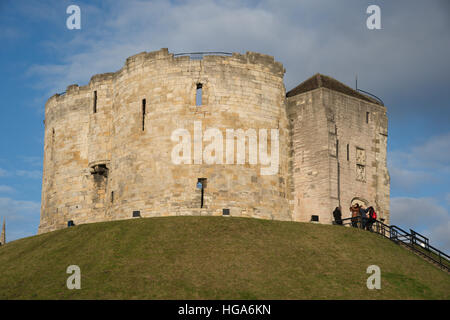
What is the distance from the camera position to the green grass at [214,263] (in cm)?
2741

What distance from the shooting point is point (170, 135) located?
3981 cm

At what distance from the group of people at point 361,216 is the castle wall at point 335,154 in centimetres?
89

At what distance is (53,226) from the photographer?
45438mm

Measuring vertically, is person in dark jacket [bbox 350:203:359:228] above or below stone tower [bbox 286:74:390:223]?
below

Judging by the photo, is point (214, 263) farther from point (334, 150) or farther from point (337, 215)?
point (334, 150)

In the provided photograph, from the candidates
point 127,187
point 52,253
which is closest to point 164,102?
point 127,187

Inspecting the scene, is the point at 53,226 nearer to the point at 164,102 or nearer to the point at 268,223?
the point at 164,102

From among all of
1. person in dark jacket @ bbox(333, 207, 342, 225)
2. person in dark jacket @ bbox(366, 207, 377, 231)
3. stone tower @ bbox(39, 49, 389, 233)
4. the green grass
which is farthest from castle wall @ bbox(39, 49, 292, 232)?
person in dark jacket @ bbox(366, 207, 377, 231)

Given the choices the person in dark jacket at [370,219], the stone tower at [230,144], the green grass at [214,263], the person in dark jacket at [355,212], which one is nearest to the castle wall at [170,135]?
the stone tower at [230,144]

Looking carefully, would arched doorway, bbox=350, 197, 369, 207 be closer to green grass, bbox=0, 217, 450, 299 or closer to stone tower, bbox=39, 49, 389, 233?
stone tower, bbox=39, 49, 389, 233

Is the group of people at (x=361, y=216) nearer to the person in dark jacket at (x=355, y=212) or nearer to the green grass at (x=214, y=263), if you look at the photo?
the person in dark jacket at (x=355, y=212)

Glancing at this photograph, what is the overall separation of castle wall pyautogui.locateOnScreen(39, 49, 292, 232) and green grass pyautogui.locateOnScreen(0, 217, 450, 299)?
11.1ft

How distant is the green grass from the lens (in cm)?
2741

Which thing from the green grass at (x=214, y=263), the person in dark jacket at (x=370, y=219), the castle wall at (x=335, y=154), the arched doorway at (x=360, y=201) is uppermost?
the castle wall at (x=335, y=154)
